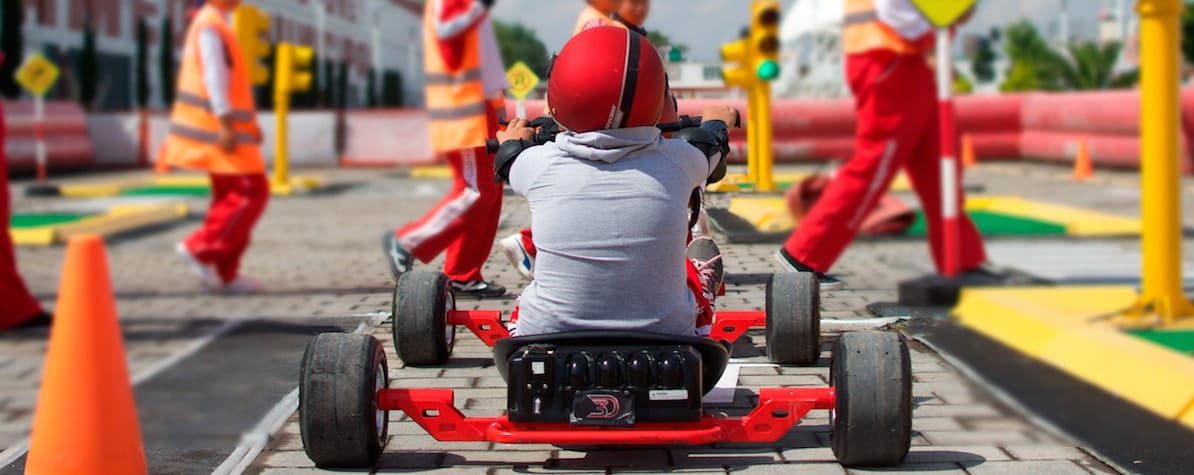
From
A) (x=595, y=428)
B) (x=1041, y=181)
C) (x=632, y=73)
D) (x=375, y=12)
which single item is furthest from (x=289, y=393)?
(x=375, y=12)

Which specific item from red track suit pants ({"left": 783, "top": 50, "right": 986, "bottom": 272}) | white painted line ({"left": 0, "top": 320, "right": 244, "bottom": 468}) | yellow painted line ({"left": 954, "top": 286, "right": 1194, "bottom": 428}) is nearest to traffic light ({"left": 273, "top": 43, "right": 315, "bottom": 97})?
white painted line ({"left": 0, "top": 320, "right": 244, "bottom": 468})

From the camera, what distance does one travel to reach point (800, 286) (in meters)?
3.70

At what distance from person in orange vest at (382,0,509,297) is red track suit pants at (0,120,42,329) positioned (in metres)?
2.37

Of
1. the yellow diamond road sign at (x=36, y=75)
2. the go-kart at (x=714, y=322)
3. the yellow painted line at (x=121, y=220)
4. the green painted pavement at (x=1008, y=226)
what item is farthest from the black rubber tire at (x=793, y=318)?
the yellow diamond road sign at (x=36, y=75)

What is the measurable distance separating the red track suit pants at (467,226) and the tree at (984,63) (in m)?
80.2

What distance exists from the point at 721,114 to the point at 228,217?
4.78 meters

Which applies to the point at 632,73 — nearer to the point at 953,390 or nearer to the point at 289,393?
the point at 289,393

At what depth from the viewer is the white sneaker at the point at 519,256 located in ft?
12.1

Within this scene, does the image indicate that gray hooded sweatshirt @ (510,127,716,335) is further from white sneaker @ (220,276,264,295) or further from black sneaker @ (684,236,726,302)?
white sneaker @ (220,276,264,295)

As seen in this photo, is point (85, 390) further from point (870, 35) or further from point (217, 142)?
point (217, 142)

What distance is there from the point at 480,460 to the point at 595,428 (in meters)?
0.36

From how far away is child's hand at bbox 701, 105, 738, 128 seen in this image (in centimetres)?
341

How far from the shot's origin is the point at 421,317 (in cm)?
376

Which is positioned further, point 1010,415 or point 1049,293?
point 1049,293
